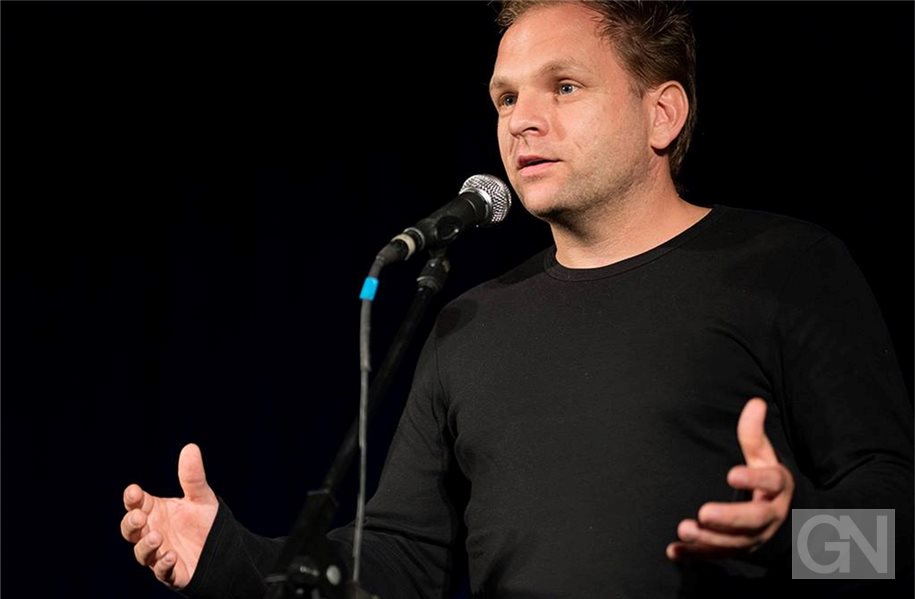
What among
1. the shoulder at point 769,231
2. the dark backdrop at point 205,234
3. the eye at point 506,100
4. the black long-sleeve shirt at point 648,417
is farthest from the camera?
the dark backdrop at point 205,234

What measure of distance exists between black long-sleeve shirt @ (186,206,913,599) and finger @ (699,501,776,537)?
288 millimetres

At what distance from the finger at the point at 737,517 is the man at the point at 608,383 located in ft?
0.33

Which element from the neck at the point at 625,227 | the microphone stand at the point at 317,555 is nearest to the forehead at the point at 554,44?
the neck at the point at 625,227

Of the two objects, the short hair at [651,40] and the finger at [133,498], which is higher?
the short hair at [651,40]

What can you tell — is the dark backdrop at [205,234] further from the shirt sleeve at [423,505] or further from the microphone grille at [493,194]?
the microphone grille at [493,194]

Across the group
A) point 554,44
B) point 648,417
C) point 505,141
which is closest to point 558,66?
point 554,44

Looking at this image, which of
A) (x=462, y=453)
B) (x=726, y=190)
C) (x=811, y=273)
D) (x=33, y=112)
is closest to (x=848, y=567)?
(x=811, y=273)

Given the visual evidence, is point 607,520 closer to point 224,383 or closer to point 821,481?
point 821,481

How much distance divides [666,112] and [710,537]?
1.13m

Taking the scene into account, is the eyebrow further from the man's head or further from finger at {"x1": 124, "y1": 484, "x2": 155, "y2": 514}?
finger at {"x1": 124, "y1": 484, "x2": 155, "y2": 514}

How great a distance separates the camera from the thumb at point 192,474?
1.88 meters

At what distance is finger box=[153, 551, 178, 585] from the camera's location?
1865mm

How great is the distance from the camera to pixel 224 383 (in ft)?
11.6

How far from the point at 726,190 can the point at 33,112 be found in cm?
220
